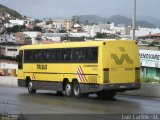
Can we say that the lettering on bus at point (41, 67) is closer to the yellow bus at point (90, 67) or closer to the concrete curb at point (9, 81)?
the yellow bus at point (90, 67)

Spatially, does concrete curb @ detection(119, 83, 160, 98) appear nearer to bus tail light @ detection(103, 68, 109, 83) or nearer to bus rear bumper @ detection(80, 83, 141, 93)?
bus rear bumper @ detection(80, 83, 141, 93)

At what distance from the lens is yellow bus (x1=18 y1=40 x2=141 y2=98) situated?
2250 centimetres

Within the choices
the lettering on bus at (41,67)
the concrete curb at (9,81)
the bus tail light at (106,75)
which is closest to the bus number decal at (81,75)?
the bus tail light at (106,75)

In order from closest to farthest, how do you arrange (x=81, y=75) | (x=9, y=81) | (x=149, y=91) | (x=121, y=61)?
(x=121, y=61)
(x=81, y=75)
(x=149, y=91)
(x=9, y=81)

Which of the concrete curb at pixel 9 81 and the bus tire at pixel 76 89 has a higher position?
the bus tire at pixel 76 89

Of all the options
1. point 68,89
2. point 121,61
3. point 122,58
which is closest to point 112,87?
point 121,61

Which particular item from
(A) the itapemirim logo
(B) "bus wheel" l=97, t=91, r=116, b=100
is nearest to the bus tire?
(B) "bus wheel" l=97, t=91, r=116, b=100

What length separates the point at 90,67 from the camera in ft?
76.3

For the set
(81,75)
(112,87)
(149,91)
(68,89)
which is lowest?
(149,91)

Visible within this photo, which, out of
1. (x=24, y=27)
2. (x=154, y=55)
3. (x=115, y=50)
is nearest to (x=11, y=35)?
(x=24, y=27)

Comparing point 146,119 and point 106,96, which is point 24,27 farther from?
point 146,119

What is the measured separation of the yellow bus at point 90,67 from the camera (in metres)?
22.5

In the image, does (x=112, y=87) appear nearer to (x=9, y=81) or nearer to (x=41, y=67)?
(x=41, y=67)

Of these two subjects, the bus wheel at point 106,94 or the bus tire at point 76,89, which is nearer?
→ the bus tire at point 76,89
